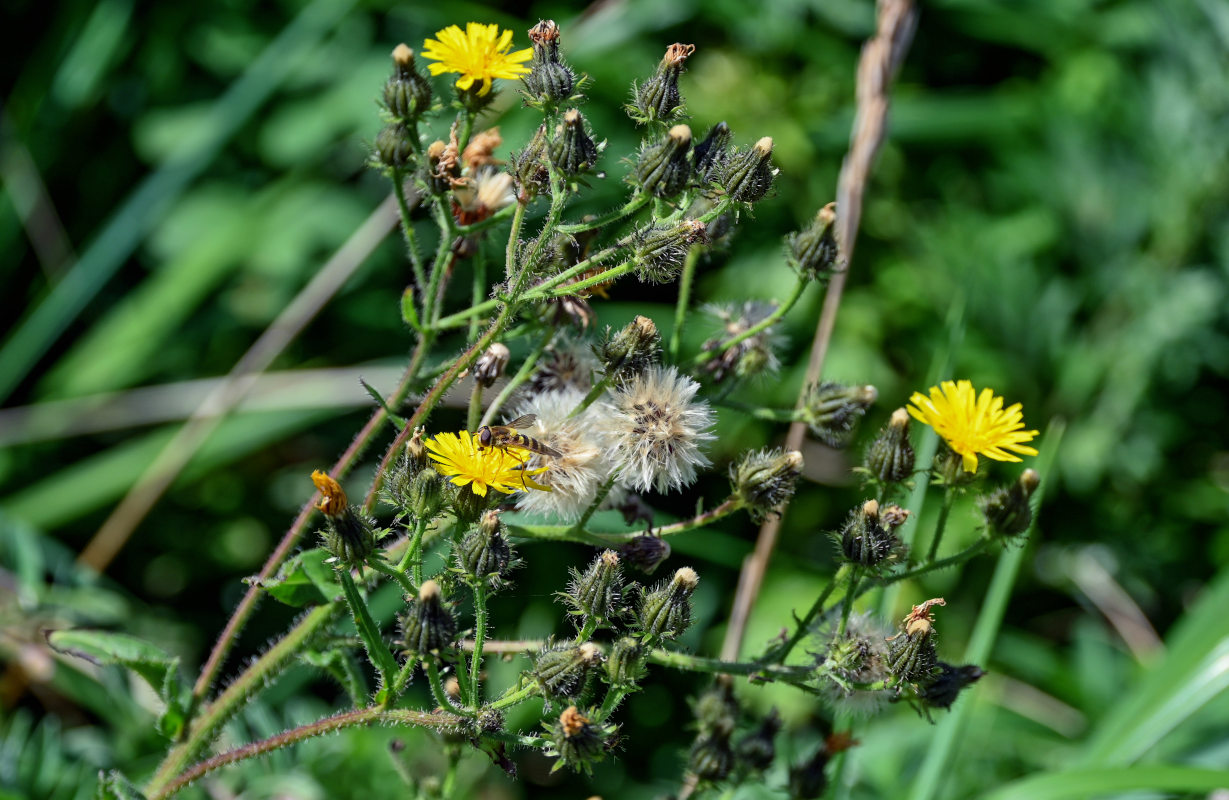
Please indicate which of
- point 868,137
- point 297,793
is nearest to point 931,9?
point 868,137

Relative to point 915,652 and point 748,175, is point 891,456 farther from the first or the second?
point 748,175

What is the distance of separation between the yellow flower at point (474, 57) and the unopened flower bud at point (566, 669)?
3.17ft

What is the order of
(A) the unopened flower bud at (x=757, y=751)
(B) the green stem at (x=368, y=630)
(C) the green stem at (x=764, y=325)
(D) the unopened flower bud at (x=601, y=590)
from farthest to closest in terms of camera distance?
(A) the unopened flower bud at (x=757, y=751), (C) the green stem at (x=764, y=325), (D) the unopened flower bud at (x=601, y=590), (B) the green stem at (x=368, y=630)

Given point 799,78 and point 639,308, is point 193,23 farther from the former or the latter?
point 799,78

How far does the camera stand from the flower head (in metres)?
1.72

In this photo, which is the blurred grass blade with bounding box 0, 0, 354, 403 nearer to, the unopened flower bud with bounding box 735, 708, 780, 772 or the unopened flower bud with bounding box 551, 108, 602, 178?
the unopened flower bud with bounding box 551, 108, 602, 178

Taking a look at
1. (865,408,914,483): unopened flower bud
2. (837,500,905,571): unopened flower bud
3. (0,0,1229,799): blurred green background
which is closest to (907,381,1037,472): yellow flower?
(865,408,914,483): unopened flower bud

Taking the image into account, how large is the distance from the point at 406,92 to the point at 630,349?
60 centimetres

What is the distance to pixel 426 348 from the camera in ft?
5.83

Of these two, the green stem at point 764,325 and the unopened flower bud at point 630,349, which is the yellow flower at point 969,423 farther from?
the unopened flower bud at point 630,349

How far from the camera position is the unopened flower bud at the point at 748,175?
166 cm

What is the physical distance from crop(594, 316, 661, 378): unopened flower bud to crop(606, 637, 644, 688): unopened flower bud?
0.43m

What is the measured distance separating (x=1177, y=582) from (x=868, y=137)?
266cm

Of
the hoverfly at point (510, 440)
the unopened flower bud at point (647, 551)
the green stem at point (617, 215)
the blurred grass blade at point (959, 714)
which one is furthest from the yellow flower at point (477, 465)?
the blurred grass blade at point (959, 714)
